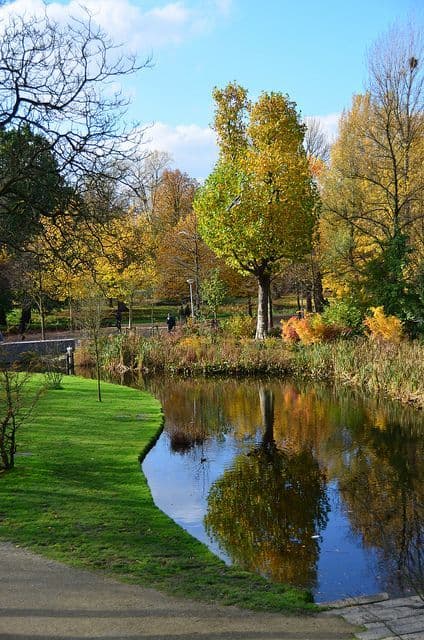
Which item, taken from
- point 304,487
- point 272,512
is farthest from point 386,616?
point 304,487

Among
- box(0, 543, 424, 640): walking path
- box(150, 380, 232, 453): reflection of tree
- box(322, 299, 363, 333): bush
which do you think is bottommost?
box(150, 380, 232, 453): reflection of tree

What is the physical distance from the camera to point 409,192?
88.4 ft

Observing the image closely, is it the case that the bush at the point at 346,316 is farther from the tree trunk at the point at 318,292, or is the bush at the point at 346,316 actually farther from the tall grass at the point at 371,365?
the tree trunk at the point at 318,292

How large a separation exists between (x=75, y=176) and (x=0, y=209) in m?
1.78

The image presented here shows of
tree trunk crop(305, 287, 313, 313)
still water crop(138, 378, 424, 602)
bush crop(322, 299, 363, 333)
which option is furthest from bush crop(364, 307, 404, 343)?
tree trunk crop(305, 287, 313, 313)

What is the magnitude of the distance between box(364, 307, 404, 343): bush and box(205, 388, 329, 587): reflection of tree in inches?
401

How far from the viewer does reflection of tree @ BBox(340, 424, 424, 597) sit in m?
7.12

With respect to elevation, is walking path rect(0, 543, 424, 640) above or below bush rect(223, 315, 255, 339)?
below

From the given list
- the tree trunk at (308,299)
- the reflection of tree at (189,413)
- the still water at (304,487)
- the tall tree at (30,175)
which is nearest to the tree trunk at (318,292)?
the tree trunk at (308,299)

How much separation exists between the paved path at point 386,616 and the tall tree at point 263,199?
21.6 metres

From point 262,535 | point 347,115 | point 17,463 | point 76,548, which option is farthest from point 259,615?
point 347,115

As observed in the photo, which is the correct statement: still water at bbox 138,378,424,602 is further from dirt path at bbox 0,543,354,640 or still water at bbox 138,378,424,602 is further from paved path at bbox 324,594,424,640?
dirt path at bbox 0,543,354,640

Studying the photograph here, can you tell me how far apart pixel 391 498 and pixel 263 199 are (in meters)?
19.0

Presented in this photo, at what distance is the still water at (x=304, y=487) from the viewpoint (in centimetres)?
703
